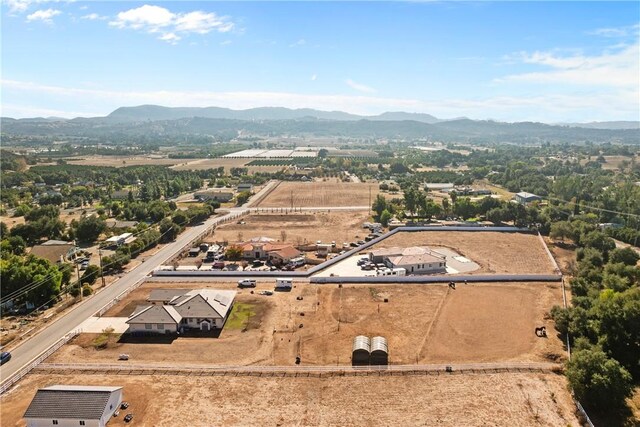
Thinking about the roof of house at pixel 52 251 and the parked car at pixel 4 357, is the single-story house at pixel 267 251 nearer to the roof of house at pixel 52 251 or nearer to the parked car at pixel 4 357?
the roof of house at pixel 52 251

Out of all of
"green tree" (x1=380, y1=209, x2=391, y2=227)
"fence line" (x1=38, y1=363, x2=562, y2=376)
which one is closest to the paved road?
"fence line" (x1=38, y1=363, x2=562, y2=376)

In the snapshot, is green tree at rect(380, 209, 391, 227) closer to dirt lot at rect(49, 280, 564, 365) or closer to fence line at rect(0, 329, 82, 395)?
dirt lot at rect(49, 280, 564, 365)

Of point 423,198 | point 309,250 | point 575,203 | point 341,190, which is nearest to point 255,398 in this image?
point 309,250

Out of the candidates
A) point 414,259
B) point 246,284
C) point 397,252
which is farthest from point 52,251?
point 414,259

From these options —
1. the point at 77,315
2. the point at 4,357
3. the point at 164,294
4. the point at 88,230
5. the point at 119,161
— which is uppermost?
the point at 119,161

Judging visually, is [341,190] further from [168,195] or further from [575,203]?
[575,203]

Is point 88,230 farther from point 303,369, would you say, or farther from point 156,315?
point 303,369

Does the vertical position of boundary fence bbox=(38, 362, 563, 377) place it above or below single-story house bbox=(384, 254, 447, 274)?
below
